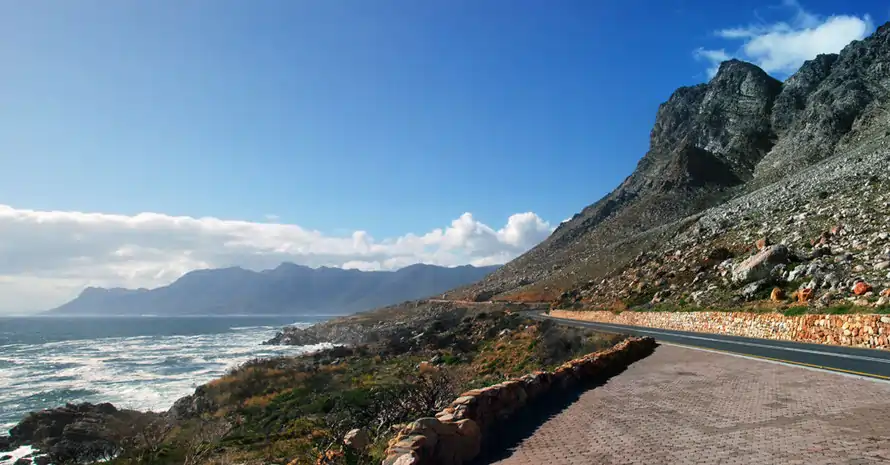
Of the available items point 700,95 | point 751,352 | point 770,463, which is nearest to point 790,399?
point 770,463

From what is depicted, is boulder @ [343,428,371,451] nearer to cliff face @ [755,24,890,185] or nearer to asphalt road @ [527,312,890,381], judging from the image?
asphalt road @ [527,312,890,381]

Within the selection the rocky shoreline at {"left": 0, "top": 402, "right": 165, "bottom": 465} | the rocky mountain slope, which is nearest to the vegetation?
the rocky shoreline at {"left": 0, "top": 402, "right": 165, "bottom": 465}

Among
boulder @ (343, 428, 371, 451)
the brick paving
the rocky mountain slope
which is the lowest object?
boulder @ (343, 428, 371, 451)

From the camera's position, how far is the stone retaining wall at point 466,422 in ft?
23.4

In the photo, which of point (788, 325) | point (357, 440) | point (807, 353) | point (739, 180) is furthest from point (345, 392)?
point (739, 180)

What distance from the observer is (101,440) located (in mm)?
20125

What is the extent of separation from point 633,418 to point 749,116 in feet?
334

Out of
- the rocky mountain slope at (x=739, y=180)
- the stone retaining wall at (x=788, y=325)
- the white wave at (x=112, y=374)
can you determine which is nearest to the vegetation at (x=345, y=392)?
the stone retaining wall at (x=788, y=325)

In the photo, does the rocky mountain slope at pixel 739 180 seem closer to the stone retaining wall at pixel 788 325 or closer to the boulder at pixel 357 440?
the stone retaining wall at pixel 788 325

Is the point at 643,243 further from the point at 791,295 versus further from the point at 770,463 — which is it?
the point at 770,463

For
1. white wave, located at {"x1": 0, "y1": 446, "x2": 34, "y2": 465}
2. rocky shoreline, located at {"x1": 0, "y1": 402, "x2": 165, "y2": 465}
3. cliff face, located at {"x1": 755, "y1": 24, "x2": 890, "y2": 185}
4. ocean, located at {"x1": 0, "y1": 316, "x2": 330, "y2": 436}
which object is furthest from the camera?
cliff face, located at {"x1": 755, "y1": 24, "x2": 890, "y2": 185}

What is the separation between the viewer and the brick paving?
643cm

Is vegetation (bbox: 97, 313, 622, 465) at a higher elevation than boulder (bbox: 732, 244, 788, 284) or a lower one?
lower

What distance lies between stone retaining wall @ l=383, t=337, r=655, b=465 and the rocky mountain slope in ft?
60.8
